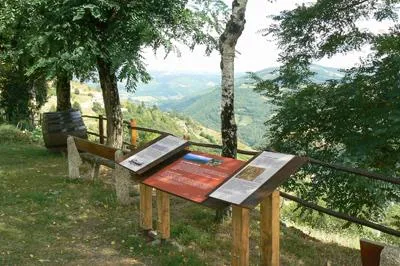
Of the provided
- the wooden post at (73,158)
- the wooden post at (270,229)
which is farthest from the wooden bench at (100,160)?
the wooden post at (270,229)

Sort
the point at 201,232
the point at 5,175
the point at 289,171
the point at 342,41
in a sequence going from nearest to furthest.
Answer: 1. the point at 289,171
2. the point at 201,232
3. the point at 342,41
4. the point at 5,175

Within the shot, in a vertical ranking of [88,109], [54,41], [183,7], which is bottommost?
[88,109]

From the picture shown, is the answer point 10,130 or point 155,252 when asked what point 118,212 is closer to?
point 155,252

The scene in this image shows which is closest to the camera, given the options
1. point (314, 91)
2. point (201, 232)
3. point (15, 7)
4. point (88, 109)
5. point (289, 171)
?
point (289, 171)

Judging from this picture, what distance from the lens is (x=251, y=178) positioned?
4.60m

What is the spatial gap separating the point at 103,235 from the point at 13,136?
1200cm

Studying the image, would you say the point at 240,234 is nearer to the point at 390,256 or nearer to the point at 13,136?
the point at 390,256

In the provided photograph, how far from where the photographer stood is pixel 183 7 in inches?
436

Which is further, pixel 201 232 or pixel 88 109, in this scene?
pixel 88 109

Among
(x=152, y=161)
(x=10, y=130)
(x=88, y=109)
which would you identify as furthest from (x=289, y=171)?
(x=88, y=109)

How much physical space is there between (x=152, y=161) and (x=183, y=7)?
20.6ft

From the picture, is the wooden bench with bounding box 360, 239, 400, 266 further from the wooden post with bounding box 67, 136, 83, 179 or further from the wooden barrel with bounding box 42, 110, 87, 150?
the wooden barrel with bounding box 42, 110, 87, 150

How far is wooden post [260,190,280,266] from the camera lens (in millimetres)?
4695

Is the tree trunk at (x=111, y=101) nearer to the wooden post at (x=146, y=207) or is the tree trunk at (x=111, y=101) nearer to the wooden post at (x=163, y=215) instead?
the wooden post at (x=146, y=207)
